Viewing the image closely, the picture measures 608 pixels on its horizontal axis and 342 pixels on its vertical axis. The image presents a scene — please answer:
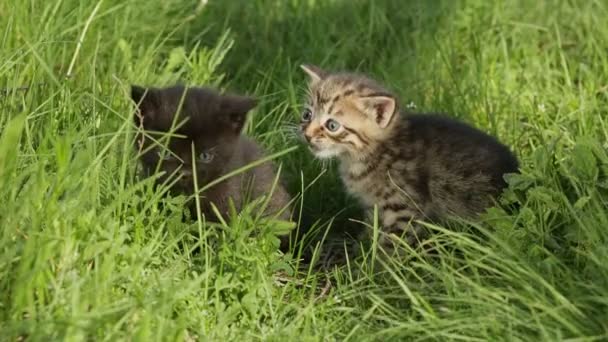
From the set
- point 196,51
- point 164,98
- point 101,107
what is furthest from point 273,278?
point 196,51

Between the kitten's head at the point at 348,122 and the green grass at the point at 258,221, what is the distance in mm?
471

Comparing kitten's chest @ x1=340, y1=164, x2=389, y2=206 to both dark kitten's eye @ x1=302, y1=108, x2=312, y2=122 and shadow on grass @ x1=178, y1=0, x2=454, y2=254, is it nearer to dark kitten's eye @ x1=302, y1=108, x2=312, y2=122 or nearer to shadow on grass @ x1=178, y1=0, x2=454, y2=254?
dark kitten's eye @ x1=302, y1=108, x2=312, y2=122

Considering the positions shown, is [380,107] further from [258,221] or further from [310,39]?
[310,39]

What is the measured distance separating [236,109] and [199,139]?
0.24m

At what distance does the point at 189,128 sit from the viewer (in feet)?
17.8

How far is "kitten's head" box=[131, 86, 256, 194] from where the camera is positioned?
212 inches

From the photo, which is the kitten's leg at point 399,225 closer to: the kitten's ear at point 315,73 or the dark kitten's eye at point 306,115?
the dark kitten's eye at point 306,115

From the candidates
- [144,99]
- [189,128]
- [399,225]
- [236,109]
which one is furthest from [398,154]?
[144,99]

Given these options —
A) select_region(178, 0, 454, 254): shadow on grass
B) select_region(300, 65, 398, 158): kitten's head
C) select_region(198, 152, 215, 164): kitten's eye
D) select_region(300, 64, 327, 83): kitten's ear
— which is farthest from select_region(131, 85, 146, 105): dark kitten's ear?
select_region(178, 0, 454, 254): shadow on grass

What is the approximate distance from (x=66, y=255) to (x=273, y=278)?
1176mm

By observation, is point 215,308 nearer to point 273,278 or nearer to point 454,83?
point 273,278

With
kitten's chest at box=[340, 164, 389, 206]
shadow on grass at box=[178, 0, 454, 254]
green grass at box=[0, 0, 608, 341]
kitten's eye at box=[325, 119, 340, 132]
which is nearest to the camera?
green grass at box=[0, 0, 608, 341]

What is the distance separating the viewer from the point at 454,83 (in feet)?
23.7

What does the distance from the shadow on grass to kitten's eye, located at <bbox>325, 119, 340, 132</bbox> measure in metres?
0.86
